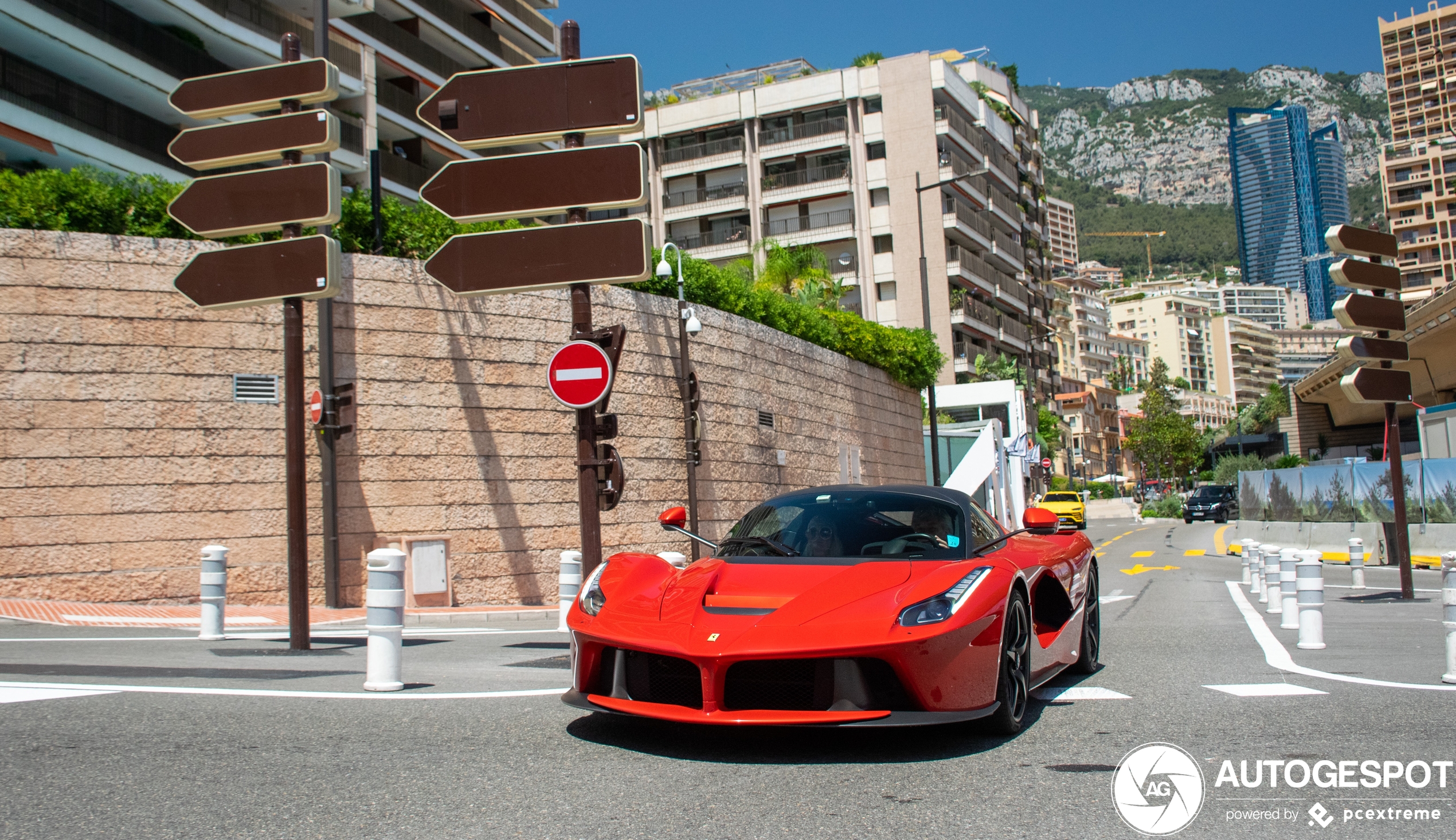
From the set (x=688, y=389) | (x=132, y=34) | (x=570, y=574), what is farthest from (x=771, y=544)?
(x=132, y=34)

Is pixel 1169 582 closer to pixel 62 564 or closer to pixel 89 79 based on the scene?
pixel 62 564

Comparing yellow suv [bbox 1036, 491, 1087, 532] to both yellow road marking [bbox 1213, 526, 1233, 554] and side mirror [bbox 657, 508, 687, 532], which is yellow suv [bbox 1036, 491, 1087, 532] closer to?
yellow road marking [bbox 1213, 526, 1233, 554]

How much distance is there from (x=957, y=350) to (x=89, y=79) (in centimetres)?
4427

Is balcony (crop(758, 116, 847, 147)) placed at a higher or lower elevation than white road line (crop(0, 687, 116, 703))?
higher

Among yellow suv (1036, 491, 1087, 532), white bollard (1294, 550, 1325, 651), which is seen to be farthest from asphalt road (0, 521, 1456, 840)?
yellow suv (1036, 491, 1087, 532)

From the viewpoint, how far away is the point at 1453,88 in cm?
17350

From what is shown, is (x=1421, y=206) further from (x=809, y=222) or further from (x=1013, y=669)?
(x=1013, y=669)

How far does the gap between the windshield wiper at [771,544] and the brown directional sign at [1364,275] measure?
10263 mm

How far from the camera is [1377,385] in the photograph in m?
13.1

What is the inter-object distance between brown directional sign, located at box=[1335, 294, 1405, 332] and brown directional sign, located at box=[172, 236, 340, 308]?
10710 millimetres

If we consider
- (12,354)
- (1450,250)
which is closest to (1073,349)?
(1450,250)

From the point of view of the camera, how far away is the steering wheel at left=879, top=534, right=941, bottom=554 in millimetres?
5305

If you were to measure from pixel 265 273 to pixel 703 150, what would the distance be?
180 ft

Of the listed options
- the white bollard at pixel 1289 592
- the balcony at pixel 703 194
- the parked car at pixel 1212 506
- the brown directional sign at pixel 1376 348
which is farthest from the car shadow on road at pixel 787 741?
the balcony at pixel 703 194
